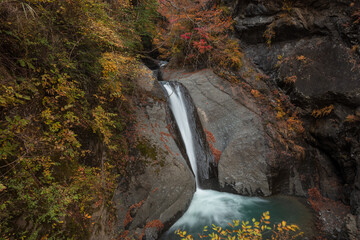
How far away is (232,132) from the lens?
8.23 m

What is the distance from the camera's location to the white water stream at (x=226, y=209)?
5.62 meters

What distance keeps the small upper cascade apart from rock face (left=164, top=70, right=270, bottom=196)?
0.82 m

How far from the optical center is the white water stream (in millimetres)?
5621

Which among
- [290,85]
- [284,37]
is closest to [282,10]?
[284,37]

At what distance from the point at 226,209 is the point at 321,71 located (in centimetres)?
786

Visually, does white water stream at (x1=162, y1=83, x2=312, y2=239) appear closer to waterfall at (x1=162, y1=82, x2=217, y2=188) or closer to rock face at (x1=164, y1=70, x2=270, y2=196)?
waterfall at (x1=162, y1=82, x2=217, y2=188)

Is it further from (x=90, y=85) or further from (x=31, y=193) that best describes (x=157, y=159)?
(x=31, y=193)

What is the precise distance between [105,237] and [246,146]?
6.28 meters

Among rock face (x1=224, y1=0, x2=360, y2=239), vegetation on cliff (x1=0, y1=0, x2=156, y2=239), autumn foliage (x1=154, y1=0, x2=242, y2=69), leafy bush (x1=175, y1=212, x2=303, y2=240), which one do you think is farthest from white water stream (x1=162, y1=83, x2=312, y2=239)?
autumn foliage (x1=154, y1=0, x2=242, y2=69)

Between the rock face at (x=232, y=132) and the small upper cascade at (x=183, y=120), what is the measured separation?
0.82m

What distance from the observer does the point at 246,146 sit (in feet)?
A: 25.5

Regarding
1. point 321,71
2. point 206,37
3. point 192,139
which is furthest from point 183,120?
point 321,71

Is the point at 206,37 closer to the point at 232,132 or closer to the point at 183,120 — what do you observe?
the point at 183,120

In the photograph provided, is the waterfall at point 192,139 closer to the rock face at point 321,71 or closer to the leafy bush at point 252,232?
the leafy bush at point 252,232
